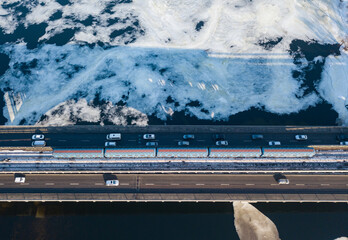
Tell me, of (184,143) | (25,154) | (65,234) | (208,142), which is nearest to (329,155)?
(208,142)

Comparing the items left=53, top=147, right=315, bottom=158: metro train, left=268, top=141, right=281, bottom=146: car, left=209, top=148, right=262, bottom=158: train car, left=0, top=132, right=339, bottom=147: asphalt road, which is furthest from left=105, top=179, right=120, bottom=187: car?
left=268, top=141, right=281, bottom=146: car

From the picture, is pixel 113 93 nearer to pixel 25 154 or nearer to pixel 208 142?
pixel 25 154

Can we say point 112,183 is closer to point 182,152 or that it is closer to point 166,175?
point 166,175

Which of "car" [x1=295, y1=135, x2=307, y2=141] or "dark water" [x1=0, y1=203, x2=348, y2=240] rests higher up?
"car" [x1=295, y1=135, x2=307, y2=141]

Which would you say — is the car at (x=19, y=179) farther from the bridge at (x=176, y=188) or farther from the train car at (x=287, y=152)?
the train car at (x=287, y=152)

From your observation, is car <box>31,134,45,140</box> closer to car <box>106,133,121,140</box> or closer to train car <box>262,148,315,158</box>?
car <box>106,133,121,140</box>

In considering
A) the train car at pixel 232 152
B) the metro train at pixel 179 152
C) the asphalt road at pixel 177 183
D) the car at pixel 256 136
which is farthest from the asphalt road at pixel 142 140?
the asphalt road at pixel 177 183

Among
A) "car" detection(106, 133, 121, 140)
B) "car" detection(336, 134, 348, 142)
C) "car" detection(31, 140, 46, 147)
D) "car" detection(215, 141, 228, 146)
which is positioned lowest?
"car" detection(336, 134, 348, 142)

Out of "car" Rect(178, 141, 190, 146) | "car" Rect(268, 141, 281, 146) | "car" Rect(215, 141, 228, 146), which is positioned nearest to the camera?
"car" Rect(178, 141, 190, 146)
